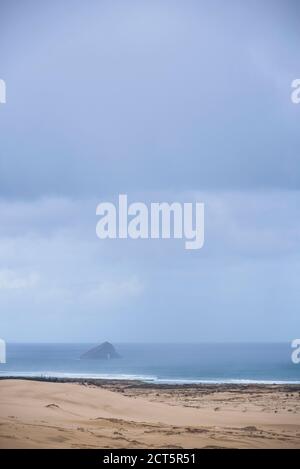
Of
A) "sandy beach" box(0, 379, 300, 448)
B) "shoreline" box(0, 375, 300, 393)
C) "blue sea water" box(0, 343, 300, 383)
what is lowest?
"sandy beach" box(0, 379, 300, 448)

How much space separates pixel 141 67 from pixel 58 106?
0.73 m

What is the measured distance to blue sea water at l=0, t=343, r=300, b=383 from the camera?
627cm

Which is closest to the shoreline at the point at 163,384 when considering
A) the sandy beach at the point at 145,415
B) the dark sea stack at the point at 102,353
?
the sandy beach at the point at 145,415

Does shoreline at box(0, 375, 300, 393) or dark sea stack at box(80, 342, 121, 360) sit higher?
dark sea stack at box(80, 342, 121, 360)

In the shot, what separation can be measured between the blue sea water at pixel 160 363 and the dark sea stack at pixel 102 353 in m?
0.03

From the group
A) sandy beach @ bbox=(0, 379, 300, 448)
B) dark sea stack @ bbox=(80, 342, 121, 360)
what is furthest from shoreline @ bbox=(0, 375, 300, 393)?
dark sea stack @ bbox=(80, 342, 121, 360)

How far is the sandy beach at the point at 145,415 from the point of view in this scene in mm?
6031

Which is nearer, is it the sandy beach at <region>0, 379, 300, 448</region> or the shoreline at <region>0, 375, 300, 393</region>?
the sandy beach at <region>0, 379, 300, 448</region>

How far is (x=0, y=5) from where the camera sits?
20.6ft

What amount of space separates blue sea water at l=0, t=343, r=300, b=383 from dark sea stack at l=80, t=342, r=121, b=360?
0.11 ft

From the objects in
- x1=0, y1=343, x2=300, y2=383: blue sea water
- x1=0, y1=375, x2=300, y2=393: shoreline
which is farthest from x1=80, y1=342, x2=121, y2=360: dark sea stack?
x1=0, y1=375, x2=300, y2=393: shoreline

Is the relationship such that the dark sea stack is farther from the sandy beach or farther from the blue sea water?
the sandy beach
